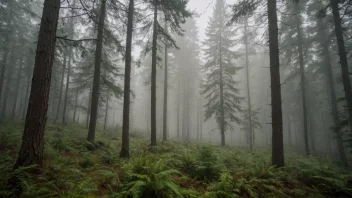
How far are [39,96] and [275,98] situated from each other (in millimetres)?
9194

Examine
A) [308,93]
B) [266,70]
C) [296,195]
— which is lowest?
[296,195]

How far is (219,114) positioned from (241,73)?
26.8 meters

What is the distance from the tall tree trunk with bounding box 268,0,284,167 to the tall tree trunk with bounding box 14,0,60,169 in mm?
9001

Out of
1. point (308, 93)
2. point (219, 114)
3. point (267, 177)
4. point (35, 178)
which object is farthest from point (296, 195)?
point (308, 93)

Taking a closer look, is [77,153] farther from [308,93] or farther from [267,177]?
[308,93]

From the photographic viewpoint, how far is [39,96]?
14.8 ft

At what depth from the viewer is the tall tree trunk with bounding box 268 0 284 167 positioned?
280 inches

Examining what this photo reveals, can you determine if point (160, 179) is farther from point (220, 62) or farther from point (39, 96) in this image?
point (220, 62)

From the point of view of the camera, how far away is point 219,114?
18531mm

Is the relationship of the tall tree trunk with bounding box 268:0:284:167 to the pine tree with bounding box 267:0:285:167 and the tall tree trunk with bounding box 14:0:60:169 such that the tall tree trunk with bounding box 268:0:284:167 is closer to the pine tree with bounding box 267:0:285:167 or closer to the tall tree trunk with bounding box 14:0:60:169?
the pine tree with bounding box 267:0:285:167

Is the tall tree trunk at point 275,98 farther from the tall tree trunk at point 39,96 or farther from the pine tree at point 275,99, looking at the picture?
the tall tree trunk at point 39,96

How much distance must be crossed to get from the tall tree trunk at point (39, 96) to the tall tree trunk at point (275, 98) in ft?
29.5

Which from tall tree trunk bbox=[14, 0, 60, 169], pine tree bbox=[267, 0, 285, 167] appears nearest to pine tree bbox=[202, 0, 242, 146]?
pine tree bbox=[267, 0, 285, 167]

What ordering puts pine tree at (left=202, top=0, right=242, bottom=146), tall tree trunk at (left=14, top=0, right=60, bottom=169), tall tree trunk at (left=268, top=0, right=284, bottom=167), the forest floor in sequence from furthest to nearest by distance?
pine tree at (left=202, top=0, right=242, bottom=146) < tall tree trunk at (left=268, top=0, right=284, bottom=167) < tall tree trunk at (left=14, top=0, right=60, bottom=169) < the forest floor
